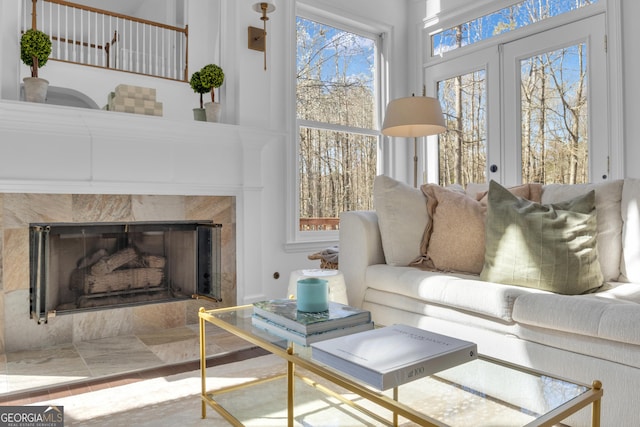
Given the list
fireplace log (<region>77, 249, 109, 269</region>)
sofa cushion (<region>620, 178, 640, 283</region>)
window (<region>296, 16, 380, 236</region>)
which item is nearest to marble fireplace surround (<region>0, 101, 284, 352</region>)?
fireplace log (<region>77, 249, 109, 269</region>)

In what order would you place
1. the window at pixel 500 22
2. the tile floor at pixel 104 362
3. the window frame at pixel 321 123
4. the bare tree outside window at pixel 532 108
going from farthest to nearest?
the window frame at pixel 321 123, the window at pixel 500 22, the bare tree outside window at pixel 532 108, the tile floor at pixel 104 362

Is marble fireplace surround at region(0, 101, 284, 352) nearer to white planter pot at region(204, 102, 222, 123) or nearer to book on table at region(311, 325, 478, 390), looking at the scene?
white planter pot at region(204, 102, 222, 123)

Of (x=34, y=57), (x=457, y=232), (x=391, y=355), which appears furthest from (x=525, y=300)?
(x=34, y=57)

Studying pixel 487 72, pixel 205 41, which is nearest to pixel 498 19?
pixel 487 72

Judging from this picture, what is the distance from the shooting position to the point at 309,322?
131 cm

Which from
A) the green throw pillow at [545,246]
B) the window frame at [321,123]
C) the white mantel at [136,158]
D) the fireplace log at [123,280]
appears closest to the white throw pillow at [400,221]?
the green throw pillow at [545,246]

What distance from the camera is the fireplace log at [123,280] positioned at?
288 cm

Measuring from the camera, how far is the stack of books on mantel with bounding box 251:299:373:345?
4.24 feet

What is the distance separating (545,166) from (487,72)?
3.25ft

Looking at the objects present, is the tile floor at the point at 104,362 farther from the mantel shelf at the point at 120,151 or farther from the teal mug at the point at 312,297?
the teal mug at the point at 312,297

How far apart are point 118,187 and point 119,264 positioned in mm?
544

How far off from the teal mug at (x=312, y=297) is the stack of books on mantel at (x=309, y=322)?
19 mm

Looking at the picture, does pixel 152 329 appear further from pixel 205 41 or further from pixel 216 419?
pixel 205 41

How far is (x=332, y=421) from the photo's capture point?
1.42m
